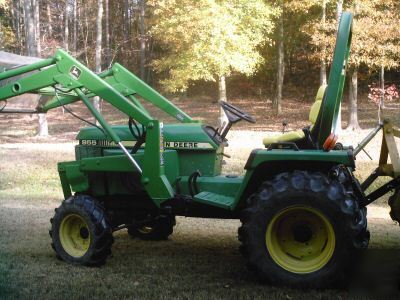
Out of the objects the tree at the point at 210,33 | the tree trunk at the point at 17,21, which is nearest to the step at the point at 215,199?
the tree at the point at 210,33

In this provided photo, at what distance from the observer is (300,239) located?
15.1ft

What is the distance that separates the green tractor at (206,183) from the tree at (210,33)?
1281 centimetres

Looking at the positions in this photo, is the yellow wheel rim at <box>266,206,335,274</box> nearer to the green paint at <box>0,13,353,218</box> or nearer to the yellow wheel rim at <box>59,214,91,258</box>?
the green paint at <box>0,13,353,218</box>

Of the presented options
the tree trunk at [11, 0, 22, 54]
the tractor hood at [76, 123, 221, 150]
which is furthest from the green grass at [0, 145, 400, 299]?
the tree trunk at [11, 0, 22, 54]

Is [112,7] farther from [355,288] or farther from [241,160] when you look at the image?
[355,288]

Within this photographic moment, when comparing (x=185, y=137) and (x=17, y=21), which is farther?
(x=17, y=21)

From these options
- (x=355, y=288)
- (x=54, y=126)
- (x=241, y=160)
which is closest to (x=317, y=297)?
(x=355, y=288)

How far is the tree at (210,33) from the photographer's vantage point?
1886 centimetres

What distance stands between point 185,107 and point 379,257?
23011 millimetres

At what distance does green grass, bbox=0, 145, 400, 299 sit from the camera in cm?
427

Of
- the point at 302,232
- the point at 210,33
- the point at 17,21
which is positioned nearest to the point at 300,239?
the point at 302,232

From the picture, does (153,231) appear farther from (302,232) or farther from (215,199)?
(302,232)

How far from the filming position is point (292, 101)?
2759 centimetres

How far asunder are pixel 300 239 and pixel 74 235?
2.33 meters
